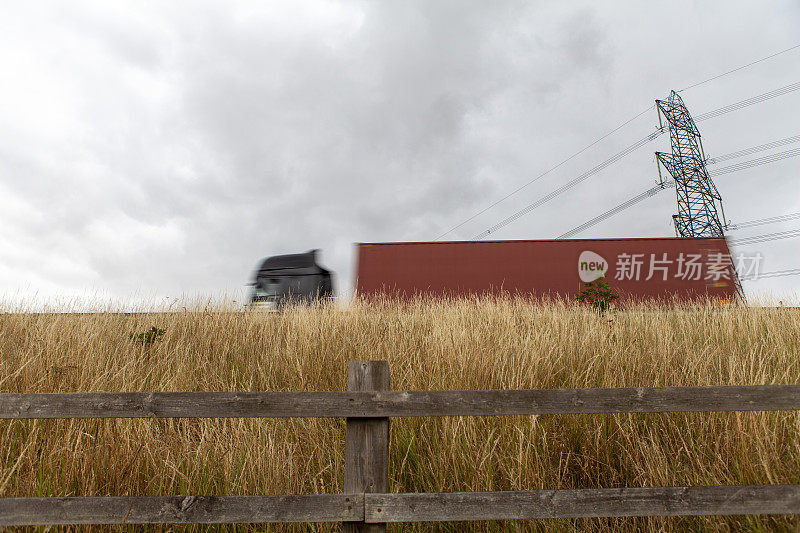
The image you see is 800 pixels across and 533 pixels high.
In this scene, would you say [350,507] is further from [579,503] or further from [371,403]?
[579,503]

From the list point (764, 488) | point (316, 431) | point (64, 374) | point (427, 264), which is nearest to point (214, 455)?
point (316, 431)

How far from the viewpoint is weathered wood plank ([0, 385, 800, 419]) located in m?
2.46

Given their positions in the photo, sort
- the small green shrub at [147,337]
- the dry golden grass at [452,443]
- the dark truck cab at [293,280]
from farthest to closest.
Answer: the dark truck cab at [293,280] → the small green shrub at [147,337] → the dry golden grass at [452,443]

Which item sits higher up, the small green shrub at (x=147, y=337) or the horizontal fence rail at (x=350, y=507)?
the small green shrub at (x=147, y=337)

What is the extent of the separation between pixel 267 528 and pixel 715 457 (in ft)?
11.5

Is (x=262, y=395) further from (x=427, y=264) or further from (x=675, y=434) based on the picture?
(x=427, y=264)

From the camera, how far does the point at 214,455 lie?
146 inches

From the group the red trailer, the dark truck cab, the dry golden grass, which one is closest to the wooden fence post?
the dry golden grass

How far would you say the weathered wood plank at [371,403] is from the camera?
246 centimetres
